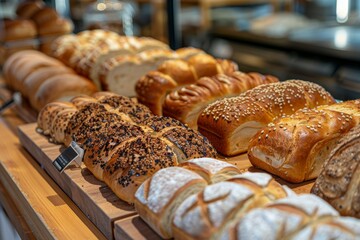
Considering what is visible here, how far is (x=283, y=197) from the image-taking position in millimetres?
1409

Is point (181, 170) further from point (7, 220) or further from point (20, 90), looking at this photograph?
point (20, 90)

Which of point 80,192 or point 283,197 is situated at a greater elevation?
point 283,197

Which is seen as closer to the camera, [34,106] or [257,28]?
[34,106]

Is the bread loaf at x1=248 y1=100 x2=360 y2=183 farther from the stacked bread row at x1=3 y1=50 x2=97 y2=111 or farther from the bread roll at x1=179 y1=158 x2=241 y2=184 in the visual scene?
the stacked bread row at x1=3 y1=50 x2=97 y2=111

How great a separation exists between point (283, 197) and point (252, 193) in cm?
11

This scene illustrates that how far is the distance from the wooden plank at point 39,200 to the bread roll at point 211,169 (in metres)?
0.41

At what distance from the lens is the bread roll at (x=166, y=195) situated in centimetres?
148

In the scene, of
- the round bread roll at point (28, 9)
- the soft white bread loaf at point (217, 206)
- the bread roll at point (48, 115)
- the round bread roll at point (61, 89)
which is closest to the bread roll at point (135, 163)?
the soft white bread loaf at point (217, 206)


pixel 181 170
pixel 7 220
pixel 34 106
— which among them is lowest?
pixel 7 220

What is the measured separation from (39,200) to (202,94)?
0.90m

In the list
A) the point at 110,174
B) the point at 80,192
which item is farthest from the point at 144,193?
the point at 80,192

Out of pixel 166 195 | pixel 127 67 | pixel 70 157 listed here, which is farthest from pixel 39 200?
pixel 127 67

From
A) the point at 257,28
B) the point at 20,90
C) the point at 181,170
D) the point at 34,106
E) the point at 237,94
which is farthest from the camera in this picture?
the point at 257,28

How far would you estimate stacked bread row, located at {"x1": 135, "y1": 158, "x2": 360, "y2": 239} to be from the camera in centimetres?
121
